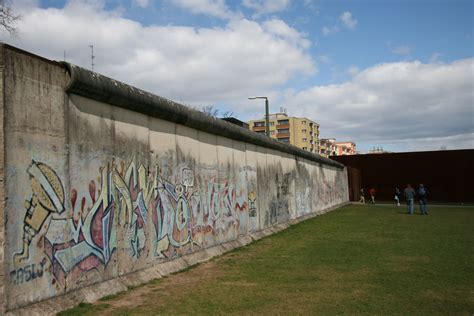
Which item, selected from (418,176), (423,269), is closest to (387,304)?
(423,269)

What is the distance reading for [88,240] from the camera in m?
6.80

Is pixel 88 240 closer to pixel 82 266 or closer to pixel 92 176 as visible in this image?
pixel 82 266

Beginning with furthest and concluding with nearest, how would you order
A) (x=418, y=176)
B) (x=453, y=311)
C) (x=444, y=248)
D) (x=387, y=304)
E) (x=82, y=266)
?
(x=418, y=176)
(x=444, y=248)
(x=82, y=266)
(x=387, y=304)
(x=453, y=311)

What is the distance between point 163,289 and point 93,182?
7.30 ft

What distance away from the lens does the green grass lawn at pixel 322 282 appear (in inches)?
242

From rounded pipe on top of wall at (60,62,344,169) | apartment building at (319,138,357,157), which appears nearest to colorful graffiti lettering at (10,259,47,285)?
rounded pipe on top of wall at (60,62,344,169)

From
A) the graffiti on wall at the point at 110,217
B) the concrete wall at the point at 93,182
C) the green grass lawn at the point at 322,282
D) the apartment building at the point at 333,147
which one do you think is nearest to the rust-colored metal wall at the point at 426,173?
the green grass lawn at the point at 322,282

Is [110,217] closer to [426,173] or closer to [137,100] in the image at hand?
[137,100]

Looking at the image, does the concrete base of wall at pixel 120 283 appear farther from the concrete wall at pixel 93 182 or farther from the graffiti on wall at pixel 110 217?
the graffiti on wall at pixel 110 217

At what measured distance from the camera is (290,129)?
11575 cm

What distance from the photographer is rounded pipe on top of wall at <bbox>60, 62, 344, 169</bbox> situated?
22.1 ft

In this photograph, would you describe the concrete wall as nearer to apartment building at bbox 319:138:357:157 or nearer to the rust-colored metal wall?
the rust-colored metal wall

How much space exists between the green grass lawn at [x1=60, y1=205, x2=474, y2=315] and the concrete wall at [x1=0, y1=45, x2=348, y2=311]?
2.33 ft

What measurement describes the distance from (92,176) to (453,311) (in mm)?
5765
